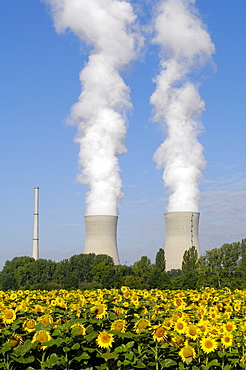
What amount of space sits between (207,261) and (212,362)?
1568 inches

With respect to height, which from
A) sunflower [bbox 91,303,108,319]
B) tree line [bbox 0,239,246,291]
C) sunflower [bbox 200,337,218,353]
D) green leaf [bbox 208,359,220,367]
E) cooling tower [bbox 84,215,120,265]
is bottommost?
green leaf [bbox 208,359,220,367]

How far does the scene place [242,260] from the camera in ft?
146

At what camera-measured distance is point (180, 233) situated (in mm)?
42531

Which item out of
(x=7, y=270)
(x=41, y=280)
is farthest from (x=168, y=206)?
(x=7, y=270)

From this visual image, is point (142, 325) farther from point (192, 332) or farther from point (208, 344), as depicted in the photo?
point (208, 344)

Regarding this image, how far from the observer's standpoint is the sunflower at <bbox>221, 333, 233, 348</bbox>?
5.09 meters

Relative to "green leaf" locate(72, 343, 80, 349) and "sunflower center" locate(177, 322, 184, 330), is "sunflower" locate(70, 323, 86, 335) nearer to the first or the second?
"green leaf" locate(72, 343, 80, 349)

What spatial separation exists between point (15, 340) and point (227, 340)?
2.04 meters

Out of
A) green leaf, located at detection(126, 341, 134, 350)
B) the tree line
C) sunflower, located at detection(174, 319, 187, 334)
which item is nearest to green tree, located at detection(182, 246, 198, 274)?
the tree line

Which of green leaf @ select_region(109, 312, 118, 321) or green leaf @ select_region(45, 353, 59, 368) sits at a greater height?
green leaf @ select_region(109, 312, 118, 321)

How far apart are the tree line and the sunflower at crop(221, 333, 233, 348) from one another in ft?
95.4

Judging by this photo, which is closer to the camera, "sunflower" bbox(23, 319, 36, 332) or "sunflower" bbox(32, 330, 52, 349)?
"sunflower" bbox(32, 330, 52, 349)

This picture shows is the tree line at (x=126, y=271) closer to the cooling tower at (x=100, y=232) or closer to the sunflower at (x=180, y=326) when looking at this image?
the cooling tower at (x=100, y=232)

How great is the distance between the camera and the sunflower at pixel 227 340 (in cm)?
509
